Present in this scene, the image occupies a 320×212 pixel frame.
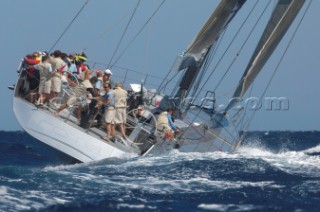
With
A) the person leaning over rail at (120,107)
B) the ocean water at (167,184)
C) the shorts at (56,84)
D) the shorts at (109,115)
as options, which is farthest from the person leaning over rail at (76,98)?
the ocean water at (167,184)

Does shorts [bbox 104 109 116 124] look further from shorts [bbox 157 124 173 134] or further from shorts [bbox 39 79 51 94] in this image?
shorts [bbox 39 79 51 94]

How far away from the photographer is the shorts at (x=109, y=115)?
21.5 metres

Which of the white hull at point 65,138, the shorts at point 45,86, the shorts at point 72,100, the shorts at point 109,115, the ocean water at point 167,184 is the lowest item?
the ocean water at point 167,184

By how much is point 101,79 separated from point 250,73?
4776mm

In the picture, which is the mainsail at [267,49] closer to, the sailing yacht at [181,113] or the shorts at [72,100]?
the sailing yacht at [181,113]

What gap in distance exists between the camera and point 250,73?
24984 mm

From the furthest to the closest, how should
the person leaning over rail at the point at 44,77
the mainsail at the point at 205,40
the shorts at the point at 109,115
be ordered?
1. the mainsail at the point at 205,40
2. the person leaning over rail at the point at 44,77
3. the shorts at the point at 109,115

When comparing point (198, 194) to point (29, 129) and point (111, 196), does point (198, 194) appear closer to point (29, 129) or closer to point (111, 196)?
point (111, 196)

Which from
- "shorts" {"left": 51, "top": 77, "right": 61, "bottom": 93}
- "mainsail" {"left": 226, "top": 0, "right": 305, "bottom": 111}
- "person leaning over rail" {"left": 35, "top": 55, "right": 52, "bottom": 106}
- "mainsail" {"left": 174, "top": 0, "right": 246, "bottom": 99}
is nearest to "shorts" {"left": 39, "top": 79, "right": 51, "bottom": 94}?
"person leaning over rail" {"left": 35, "top": 55, "right": 52, "bottom": 106}

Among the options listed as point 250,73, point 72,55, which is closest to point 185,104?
point 250,73

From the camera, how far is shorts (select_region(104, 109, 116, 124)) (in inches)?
848

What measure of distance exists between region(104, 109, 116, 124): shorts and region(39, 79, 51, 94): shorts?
1.67m

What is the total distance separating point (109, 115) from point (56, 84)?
1675 millimetres

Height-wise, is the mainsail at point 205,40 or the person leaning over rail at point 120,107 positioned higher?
the mainsail at point 205,40
